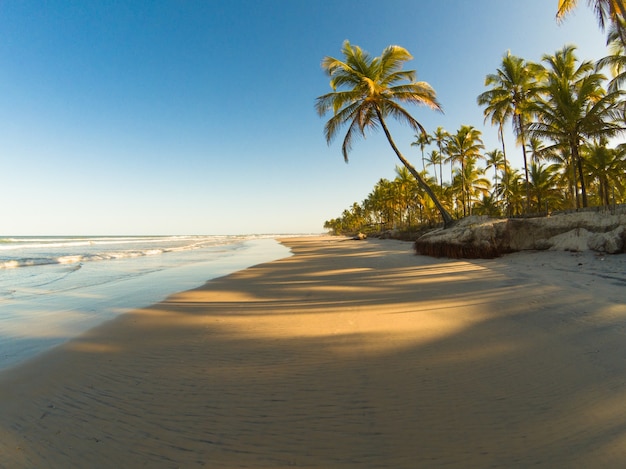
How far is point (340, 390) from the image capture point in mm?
2162

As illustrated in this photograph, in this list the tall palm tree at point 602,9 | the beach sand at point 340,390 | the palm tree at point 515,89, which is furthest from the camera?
the palm tree at point 515,89

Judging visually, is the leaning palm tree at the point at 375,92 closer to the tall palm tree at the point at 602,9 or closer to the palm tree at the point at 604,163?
the tall palm tree at the point at 602,9

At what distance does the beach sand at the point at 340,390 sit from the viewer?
1.56 metres

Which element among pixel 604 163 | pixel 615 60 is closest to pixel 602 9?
pixel 615 60

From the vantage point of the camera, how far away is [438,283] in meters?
5.95

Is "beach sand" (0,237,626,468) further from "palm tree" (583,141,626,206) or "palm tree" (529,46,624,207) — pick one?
"palm tree" (583,141,626,206)

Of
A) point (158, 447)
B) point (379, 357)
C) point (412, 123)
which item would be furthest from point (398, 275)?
point (412, 123)

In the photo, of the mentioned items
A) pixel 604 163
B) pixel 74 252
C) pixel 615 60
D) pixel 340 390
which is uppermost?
pixel 615 60

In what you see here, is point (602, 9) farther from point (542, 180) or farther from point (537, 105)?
point (542, 180)

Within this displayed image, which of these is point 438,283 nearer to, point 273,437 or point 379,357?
point 379,357

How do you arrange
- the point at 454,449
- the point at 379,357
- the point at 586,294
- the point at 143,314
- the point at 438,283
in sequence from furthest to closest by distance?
the point at 438,283 < the point at 143,314 < the point at 586,294 < the point at 379,357 < the point at 454,449

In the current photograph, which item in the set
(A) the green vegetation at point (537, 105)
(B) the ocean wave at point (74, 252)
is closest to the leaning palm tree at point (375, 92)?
(A) the green vegetation at point (537, 105)

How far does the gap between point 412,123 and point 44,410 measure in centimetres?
1760

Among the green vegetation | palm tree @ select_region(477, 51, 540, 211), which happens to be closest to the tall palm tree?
the green vegetation
